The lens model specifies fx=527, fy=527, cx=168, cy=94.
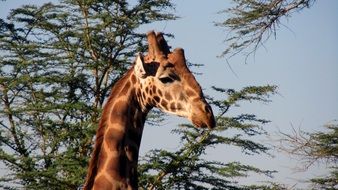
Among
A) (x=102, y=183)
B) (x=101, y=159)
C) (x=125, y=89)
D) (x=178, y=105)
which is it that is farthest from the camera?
(x=125, y=89)

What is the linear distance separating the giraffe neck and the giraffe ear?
0.76ft

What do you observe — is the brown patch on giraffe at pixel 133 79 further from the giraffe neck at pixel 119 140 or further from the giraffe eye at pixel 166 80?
the giraffe eye at pixel 166 80

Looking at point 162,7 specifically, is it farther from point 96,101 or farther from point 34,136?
point 34,136

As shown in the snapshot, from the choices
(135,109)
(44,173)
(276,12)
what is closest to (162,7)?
(44,173)

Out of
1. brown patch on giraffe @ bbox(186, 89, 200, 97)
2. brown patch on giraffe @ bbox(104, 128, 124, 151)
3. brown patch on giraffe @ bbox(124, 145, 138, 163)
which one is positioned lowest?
brown patch on giraffe @ bbox(124, 145, 138, 163)

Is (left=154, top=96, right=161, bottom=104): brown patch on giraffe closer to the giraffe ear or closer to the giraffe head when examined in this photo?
the giraffe head

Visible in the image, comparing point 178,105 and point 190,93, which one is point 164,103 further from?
point 190,93

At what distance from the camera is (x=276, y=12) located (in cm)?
913

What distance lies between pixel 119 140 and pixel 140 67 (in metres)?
0.58

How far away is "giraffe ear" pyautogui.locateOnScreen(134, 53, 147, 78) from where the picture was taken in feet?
12.5

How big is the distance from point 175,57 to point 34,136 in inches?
549

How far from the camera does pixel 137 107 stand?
415 centimetres

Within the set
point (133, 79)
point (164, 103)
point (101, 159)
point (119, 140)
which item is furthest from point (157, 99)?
point (101, 159)

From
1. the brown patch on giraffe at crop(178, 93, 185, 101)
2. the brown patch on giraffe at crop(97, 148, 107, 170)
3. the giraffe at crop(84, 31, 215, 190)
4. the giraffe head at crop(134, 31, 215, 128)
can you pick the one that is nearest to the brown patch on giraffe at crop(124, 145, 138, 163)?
the giraffe at crop(84, 31, 215, 190)
